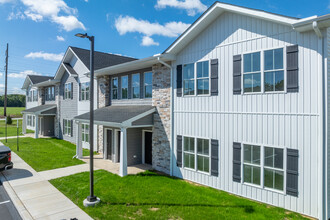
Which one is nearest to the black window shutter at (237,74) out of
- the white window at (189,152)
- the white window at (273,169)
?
the white window at (273,169)

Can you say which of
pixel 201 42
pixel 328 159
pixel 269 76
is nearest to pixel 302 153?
pixel 328 159

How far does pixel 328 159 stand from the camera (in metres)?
6.89

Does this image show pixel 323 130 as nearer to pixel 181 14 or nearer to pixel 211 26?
pixel 211 26

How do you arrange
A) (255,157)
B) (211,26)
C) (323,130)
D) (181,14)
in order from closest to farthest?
(323,130) → (255,157) → (211,26) → (181,14)

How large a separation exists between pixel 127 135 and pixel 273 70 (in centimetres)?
839

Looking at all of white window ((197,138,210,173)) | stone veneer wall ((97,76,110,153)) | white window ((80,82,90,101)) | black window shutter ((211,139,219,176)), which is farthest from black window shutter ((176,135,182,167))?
white window ((80,82,90,101))

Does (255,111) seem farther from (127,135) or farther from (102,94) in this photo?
(102,94)

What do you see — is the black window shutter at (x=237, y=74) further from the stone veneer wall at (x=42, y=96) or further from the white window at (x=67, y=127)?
the stone veneer wall at (x=42, y=96)

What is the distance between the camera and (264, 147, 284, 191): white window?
7.64 metres

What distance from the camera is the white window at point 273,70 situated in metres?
7.68

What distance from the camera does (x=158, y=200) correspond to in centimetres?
817

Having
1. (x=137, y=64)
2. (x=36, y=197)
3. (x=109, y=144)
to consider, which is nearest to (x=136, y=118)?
(x=137, y=64)

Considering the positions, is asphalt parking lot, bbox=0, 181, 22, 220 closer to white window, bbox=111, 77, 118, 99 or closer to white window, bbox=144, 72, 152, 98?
white window, bbox=144, 72, 152, 98

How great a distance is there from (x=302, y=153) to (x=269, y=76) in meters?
2.78
